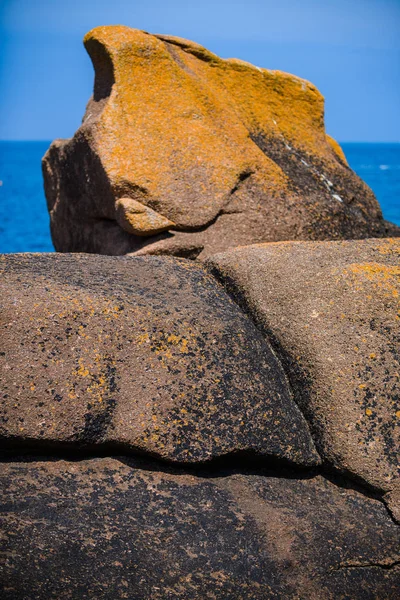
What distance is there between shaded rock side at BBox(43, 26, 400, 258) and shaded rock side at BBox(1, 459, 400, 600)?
2085 mm

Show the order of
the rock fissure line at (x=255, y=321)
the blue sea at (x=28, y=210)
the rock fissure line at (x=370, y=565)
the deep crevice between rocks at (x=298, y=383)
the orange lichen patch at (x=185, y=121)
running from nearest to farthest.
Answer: the rock fissure line at (x=370, y=565), the deep crevice between rocks at (x=298, y=383), the rock fissure line at (x=255, y=321), the orange lichen patch at (x=185, y=121), the blue sea at (x=28, y=210)

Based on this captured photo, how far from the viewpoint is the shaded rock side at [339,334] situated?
331 cm

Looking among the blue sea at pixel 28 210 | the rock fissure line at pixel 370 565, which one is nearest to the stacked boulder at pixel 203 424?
the rock fissure line at pixel 370 565

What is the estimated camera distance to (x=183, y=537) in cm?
292

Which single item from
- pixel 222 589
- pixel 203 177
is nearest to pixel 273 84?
pixel 203 177

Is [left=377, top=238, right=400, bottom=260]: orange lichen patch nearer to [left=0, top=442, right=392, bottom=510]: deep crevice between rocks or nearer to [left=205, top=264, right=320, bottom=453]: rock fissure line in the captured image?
[left=205, top=264, right=320, bottom=453]: rock fissure line

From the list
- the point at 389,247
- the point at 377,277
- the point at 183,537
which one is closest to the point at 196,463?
the point at 183,537

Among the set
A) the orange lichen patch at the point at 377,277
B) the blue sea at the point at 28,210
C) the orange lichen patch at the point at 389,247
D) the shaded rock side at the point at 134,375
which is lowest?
the blue sea at the point at 28,210

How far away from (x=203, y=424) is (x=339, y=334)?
2.78 feet

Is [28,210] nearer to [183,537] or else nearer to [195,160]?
[195,160]

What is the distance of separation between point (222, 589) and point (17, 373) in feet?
4.31

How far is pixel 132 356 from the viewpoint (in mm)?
3299

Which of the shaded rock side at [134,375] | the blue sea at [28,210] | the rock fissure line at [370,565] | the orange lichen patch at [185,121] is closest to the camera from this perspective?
the rock fissure line at [370,565]

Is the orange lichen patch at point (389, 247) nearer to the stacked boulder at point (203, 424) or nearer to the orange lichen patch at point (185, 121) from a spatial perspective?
the stacked boulder at point (203, 424)
